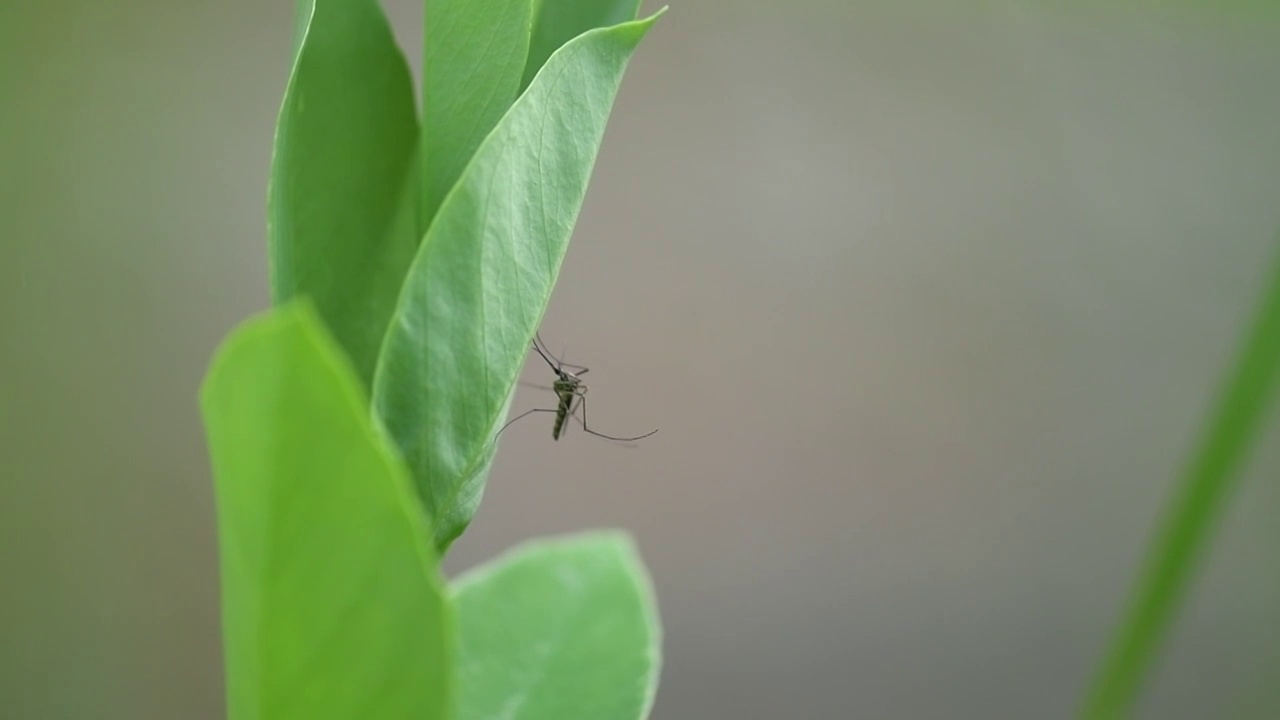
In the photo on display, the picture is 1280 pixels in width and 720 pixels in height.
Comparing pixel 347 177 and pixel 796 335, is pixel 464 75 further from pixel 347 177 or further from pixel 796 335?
pixel 796 335

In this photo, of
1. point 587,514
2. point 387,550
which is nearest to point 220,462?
point 387,550

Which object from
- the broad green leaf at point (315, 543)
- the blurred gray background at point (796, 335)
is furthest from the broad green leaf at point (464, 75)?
the blurred gray background at point (796, 335)

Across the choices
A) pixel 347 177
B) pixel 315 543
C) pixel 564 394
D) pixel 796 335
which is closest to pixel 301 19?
pixel 347 177

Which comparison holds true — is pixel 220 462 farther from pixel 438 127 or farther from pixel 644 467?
pixel 644 467

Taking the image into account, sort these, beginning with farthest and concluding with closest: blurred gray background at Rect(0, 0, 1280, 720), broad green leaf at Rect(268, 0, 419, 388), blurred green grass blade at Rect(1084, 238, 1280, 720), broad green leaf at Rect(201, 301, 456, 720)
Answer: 1. blurred gray background at Rect(0, 0, 1280, 720)
2. blurred green grass blade at Rect(1084, 238, 1280, 720)
3. broad green leaf at Rect(268, 0, 419, 388)
4. broad green leaf at Rect(201, 301, 456, 720)

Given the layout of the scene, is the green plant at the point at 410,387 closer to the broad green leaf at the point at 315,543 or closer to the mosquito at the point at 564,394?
the broad green leaf at the point at 315,543

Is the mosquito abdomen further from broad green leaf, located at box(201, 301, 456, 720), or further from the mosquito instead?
broad green leaf, located at box(201, 301, 456, 720)

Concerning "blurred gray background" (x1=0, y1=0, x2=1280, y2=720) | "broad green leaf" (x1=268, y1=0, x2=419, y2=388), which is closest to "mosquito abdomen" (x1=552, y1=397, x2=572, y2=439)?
"blurred gray background" (x1=0, y1=0, x2=1280, y2=720)
